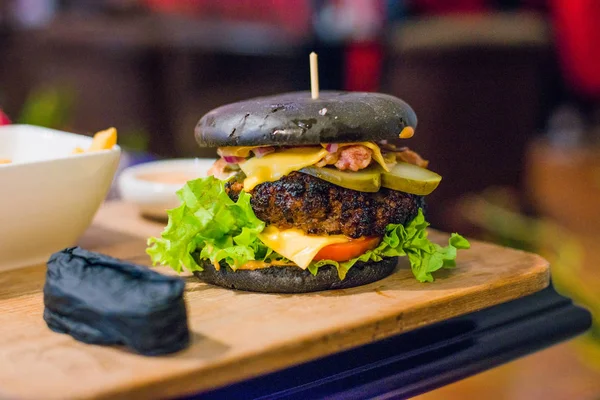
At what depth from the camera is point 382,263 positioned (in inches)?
66.9

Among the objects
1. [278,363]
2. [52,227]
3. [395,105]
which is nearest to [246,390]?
[278,363]

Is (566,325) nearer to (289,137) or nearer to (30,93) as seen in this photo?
(289,137)

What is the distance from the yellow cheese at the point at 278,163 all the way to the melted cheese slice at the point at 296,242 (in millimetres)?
110

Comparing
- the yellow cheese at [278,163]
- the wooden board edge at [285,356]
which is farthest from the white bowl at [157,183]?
the wooden board edge at [285,356]

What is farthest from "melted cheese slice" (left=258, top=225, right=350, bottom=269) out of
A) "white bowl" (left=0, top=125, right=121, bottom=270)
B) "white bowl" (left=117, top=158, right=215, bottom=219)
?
"white bowl" (left=117, top=158, right=215, bottom=219)

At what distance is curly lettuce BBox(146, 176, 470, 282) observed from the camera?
5.32 feet

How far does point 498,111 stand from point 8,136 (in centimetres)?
378

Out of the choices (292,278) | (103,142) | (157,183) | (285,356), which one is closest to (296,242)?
(292,278)

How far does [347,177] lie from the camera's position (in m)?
1.60

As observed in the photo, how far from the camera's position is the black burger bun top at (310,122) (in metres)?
1.55

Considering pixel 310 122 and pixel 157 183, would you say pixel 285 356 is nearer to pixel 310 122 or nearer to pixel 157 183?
pixel 310 122

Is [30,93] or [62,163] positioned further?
[30,93]

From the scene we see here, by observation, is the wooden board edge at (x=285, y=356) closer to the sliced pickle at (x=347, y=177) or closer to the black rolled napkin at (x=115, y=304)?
the black rolled napkin at (x=115, y=304)

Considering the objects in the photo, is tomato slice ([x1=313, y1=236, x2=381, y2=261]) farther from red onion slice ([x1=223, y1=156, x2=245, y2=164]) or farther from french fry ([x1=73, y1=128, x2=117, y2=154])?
french fry ([x1=73, y1=128, x2=117, y2=154])
